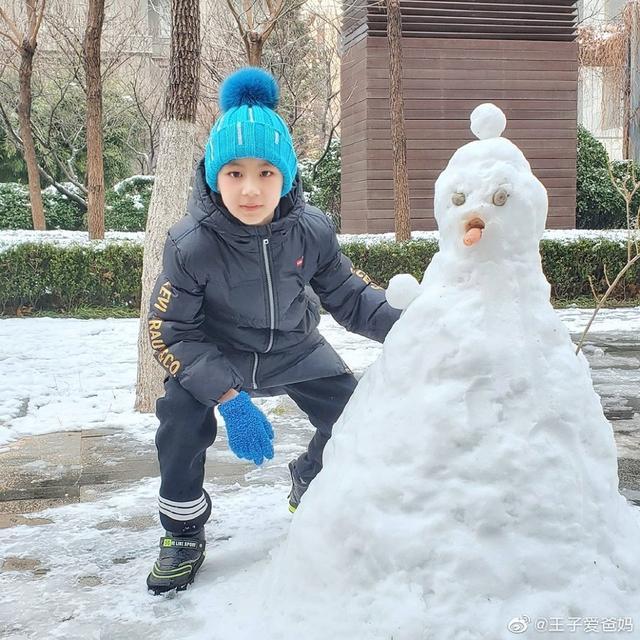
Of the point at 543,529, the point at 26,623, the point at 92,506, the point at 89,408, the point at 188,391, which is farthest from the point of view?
the point at 89,408

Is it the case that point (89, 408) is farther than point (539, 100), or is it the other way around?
point (539, 100)

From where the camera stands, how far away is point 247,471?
363cm

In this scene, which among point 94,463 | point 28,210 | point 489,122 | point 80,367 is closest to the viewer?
point 489,122

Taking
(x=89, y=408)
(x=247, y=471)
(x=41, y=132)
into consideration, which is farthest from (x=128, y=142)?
(x=247, y=471)

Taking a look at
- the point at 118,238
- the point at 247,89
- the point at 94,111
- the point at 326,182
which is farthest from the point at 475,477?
the point at 326,182

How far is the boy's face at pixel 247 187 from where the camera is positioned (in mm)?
2334

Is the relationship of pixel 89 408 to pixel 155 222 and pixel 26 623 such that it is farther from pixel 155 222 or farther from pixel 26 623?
pixel 26 623

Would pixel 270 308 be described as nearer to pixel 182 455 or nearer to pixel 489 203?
pixel 182 455

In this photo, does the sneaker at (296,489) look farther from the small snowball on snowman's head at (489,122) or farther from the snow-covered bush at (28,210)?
the snow-covered bush at (28,210)

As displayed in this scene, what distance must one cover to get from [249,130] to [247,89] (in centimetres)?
21

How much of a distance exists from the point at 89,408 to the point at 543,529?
13.3 ft

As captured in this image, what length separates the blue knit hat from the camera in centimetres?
229

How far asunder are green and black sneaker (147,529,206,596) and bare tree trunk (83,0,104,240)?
8.86 meters

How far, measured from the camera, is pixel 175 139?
4.72 metres
